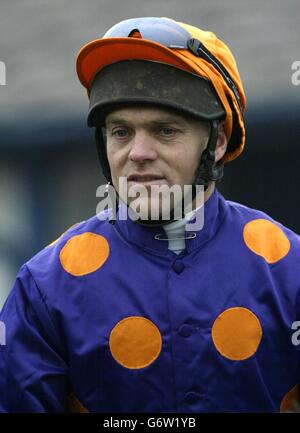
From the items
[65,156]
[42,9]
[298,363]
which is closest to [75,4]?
[42,9]

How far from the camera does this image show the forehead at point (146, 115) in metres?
2.58

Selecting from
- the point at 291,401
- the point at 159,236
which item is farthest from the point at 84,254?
the point at 291,401

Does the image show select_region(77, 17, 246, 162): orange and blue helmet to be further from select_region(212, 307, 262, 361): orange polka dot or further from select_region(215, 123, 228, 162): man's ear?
select_region(212, 307, 262, 361): orange polka dot

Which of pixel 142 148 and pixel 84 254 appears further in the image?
pixel 84 254

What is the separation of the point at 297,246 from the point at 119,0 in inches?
173

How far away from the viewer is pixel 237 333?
8.46ft

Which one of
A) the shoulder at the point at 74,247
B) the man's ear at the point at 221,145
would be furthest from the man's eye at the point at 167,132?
the shoulder at the point at 74,247

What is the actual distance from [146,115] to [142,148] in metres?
0.10

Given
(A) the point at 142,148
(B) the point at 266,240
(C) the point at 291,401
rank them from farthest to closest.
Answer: (B) the point at 266,240, (C) the point at 291,401, (A) the point at 142,148

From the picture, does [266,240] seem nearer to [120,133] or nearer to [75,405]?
[120,133]

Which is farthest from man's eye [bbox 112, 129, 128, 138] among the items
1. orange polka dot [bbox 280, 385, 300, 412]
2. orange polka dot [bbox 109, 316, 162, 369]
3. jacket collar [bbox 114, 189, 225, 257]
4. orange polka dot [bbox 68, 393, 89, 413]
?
orange polka dot [bbox 280, 385, 300, 412]

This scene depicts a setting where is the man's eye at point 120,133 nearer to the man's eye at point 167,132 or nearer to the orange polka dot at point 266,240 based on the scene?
the man's eye at point 167,132

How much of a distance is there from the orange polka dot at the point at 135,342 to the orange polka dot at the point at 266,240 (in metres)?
0.40

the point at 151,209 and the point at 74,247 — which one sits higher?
the point at 151,209
